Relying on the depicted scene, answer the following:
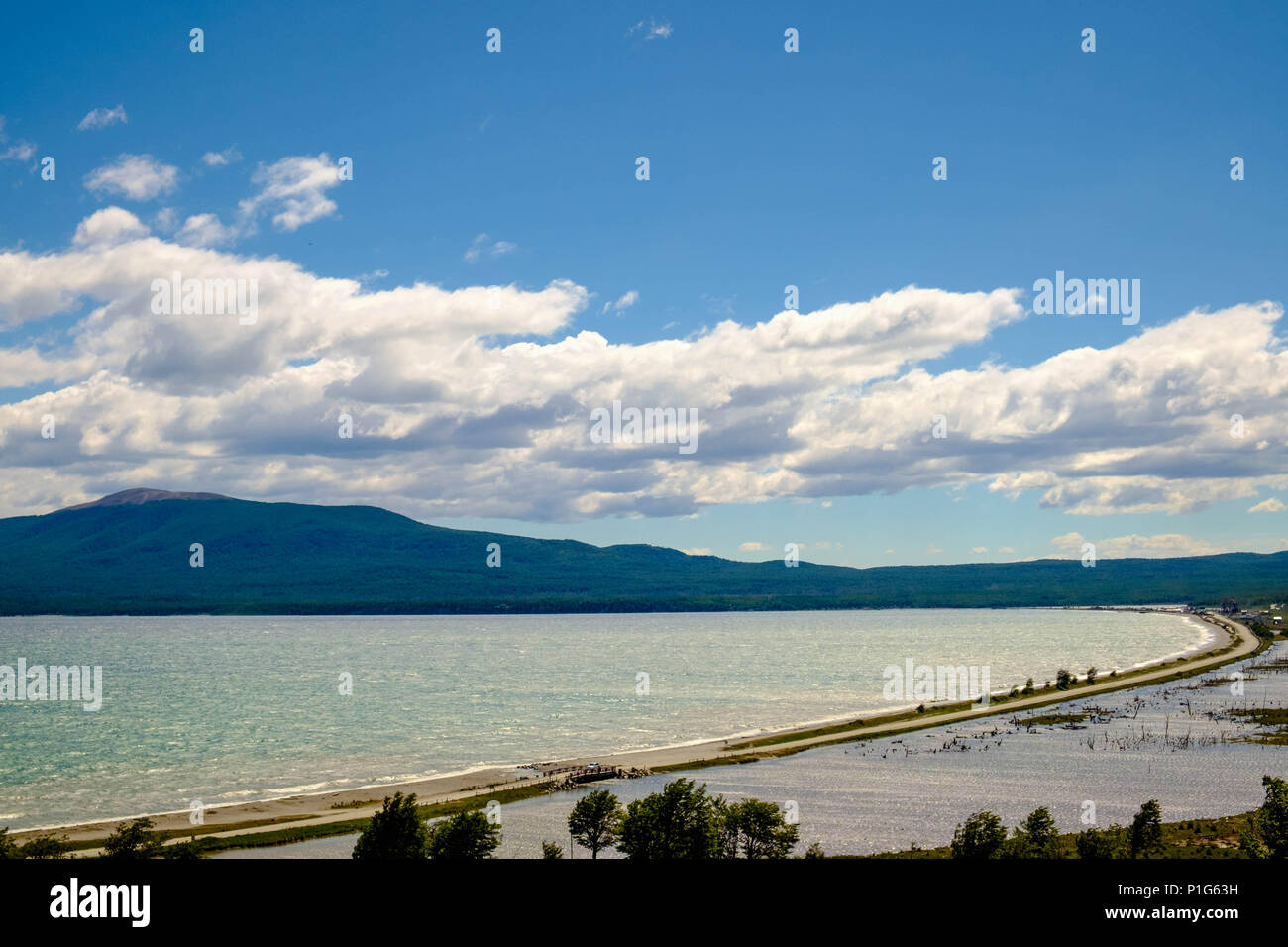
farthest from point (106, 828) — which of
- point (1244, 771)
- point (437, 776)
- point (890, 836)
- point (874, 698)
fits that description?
point (874, 698)

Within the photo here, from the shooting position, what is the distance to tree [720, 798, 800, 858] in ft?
213

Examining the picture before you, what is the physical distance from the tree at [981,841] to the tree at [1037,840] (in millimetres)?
896

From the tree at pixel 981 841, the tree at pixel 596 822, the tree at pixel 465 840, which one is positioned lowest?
the tree at pixel 596 822

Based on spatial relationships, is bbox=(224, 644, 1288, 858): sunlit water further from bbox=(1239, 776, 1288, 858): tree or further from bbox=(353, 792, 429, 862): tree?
bbox=(1239, 776, 1288, 858): tree

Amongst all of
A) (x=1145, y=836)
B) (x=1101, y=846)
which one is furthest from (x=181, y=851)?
(x=1145, y=836)

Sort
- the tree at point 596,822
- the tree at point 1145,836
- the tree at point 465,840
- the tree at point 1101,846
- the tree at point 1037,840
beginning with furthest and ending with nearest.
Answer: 1. the tree at point 596,822
2. the tree at point 1145,836
3. the tree at point 1037,840
4. the tree at point 465,840
5. the tree at point 1101,846

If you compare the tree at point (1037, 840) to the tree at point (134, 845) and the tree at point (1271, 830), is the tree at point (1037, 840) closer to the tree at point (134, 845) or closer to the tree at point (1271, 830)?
the tree at point (1271, 830)

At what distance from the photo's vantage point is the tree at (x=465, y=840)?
58.7 m

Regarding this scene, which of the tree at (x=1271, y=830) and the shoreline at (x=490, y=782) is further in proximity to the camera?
the shoreline at (x=490, y=782)

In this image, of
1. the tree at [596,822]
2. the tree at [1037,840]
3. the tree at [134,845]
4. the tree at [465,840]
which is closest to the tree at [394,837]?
the tree at [465,840]

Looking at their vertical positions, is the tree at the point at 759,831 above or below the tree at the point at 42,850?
below

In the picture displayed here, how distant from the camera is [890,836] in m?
77.9

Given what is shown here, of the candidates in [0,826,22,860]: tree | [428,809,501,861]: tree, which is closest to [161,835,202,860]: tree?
[0,826,22,860]: tree
